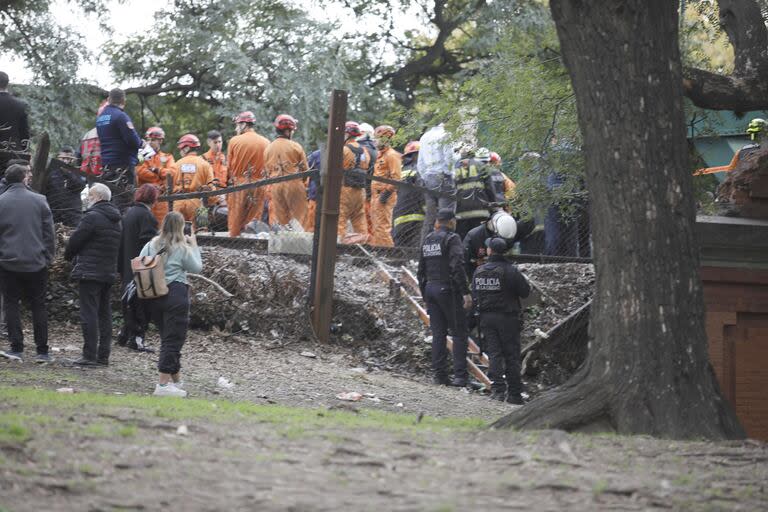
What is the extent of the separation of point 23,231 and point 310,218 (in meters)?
5.09

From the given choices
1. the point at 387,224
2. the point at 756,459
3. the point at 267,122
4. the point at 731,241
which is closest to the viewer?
the point at 756,459

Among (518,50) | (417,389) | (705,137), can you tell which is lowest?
(417,389)

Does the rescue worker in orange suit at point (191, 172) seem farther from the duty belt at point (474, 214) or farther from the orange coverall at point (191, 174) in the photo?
the duty belt at point (474, 214)

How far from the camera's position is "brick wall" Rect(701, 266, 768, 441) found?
1235cm

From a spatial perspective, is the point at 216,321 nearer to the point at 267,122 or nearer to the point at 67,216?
the point at 67,216

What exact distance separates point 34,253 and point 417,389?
4449 millimetres

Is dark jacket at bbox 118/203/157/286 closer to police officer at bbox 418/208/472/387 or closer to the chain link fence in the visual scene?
the chain link fence

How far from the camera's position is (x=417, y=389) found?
13.9 metres

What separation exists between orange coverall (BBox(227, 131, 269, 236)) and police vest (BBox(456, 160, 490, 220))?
275 centimetres

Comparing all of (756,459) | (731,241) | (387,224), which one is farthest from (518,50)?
(756,459)

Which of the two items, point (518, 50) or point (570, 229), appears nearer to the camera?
point (518, 50)

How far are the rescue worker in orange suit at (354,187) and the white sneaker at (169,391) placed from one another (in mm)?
5495

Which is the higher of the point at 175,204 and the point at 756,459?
the point at 175,204

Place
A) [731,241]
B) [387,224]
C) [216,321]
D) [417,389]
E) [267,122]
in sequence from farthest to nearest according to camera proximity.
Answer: [267,122]
[387,224]
[216,321]
[417,389]
[731,241]
